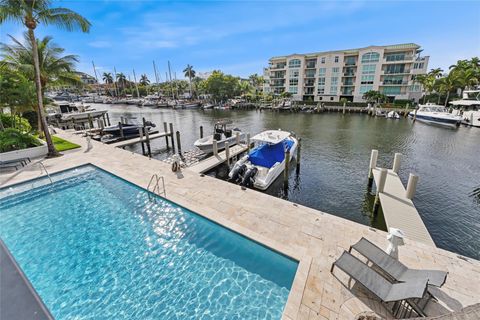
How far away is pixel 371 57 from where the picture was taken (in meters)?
50.0

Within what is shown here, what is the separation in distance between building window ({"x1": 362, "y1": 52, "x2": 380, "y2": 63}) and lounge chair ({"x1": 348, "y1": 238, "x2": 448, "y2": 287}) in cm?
5771

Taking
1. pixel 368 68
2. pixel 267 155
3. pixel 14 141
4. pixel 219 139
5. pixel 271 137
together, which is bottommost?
pixel 267 155

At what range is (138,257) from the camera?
6.53m

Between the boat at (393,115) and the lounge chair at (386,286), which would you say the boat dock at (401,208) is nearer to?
the lounge chair at (386,286)

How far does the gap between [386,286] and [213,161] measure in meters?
11.5

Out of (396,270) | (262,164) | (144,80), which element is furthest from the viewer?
(144,80)

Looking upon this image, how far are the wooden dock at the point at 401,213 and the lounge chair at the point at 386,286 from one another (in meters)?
3.27

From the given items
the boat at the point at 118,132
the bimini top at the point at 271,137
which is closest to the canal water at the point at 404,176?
the boat at the point at 118,132

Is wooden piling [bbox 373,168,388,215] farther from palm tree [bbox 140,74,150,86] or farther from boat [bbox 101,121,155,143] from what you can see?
palm tree [bbox 140,74,150,86]

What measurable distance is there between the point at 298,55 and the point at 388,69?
69.2 feet

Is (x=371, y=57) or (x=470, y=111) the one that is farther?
(x=371, y=57)

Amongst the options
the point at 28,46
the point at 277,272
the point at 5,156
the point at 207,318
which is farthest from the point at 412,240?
the point at 28,46

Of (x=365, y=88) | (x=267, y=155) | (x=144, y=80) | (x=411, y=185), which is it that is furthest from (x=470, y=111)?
(x=144, y=80)

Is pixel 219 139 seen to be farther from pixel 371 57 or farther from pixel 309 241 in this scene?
pixel 371 57
